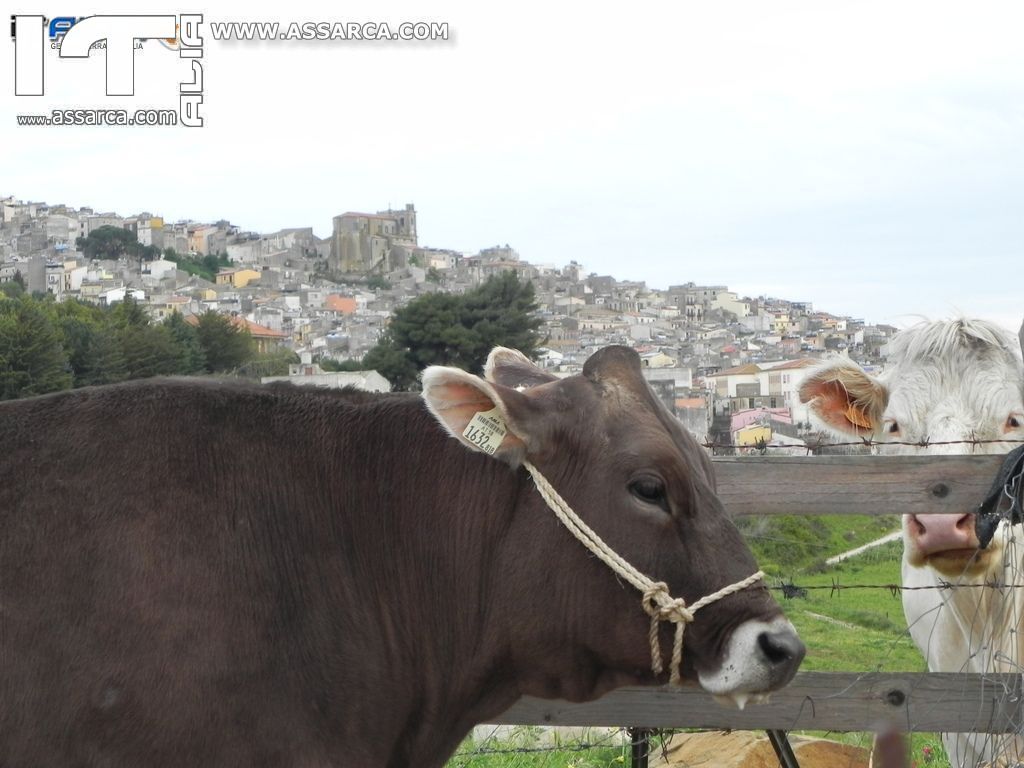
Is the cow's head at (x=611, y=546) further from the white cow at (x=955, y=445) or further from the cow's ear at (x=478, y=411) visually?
the white cow at (x=955, y=445)

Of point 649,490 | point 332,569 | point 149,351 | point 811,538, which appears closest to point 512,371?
point 649,490

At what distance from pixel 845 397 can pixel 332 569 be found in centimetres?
335

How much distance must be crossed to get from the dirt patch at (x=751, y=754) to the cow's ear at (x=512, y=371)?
9.14 ft

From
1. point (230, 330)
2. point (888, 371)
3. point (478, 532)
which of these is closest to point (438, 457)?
point (478, 532)

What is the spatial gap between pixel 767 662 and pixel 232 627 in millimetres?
1562

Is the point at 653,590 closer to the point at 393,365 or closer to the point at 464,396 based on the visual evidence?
the point at 464,396

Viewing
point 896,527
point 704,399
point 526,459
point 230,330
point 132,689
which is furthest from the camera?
point 230,330

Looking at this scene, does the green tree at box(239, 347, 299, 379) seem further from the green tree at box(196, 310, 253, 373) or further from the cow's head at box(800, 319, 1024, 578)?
the cow's head at box(800, 319, 1024, 578)

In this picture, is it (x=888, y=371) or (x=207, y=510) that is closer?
(x=207, y=510)

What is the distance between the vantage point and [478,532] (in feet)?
13.3

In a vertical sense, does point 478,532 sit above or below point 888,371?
below

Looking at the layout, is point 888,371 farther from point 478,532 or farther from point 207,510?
point 207,510

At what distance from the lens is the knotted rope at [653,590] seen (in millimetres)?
3834

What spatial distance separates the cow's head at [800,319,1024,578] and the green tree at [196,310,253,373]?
301 ft
